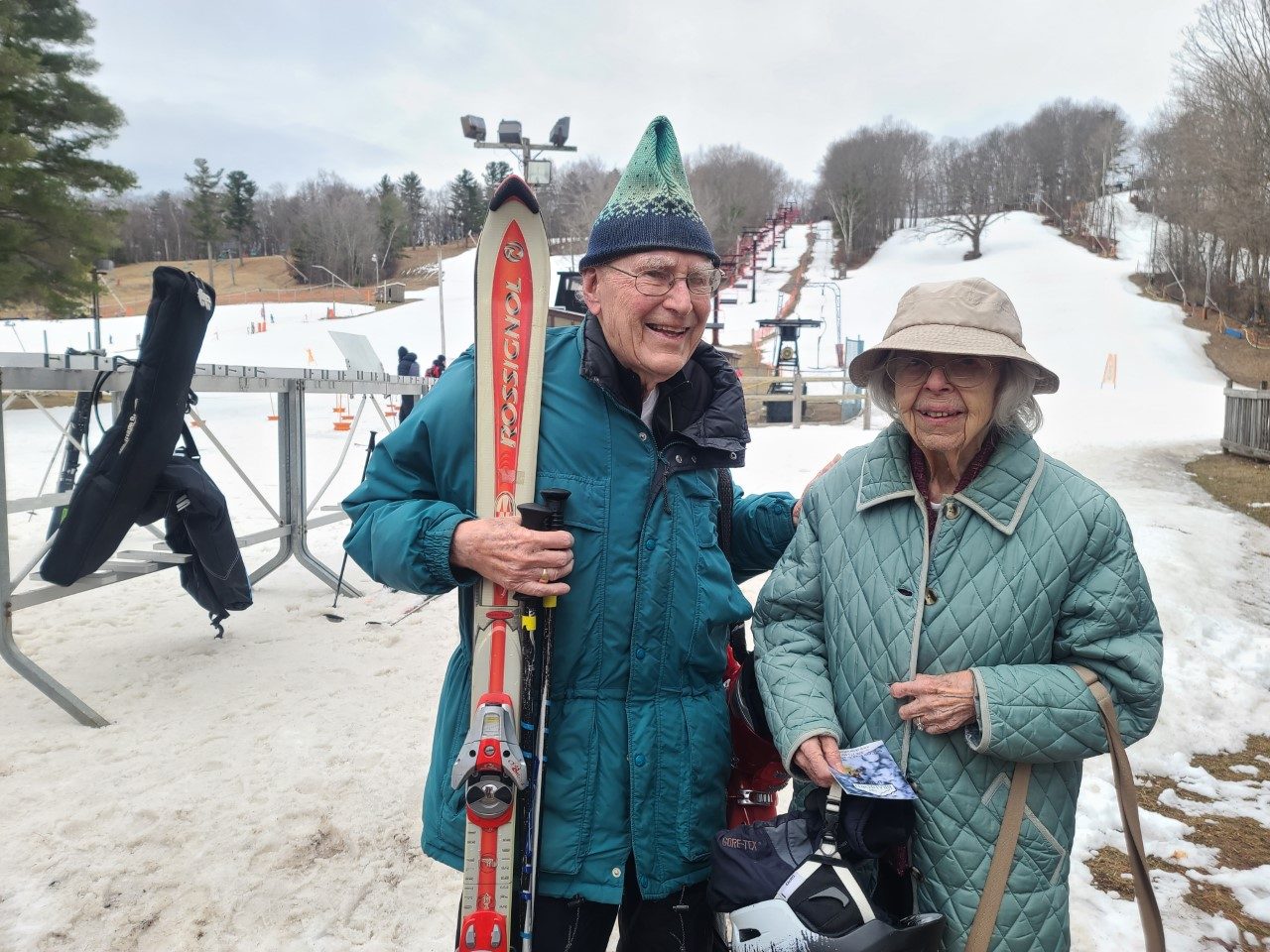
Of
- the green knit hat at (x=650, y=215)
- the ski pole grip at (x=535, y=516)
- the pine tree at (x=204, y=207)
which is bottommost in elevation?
the ski pole grip at (x=535, y=516)

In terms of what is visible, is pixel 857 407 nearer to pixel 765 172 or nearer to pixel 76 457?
pixel 76 457

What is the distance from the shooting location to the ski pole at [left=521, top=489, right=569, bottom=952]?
149 centimetres

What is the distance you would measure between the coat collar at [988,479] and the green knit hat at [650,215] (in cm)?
59

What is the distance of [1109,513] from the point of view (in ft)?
4.72

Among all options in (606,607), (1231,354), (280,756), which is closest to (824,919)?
(606,607)

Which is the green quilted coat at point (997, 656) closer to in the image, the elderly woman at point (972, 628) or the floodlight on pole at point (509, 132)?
the elderly woman at point (972, 628)

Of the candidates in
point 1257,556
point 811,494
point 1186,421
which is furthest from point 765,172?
point 811,494

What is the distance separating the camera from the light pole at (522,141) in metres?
14.5

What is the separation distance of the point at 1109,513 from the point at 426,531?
1.34m

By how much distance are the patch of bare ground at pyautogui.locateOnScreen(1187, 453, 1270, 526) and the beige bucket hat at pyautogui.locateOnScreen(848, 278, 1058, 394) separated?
9.16 m

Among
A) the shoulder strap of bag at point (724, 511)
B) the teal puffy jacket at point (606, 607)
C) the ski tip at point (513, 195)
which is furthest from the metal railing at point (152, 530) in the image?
the shoulder strap of bag at point (724, 511)

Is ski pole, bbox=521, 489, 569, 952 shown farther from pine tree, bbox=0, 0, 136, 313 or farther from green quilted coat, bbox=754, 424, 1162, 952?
pine tree, bbox=0, 0, 136, 313

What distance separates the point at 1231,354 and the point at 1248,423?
18.5m

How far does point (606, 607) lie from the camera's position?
1552mm
